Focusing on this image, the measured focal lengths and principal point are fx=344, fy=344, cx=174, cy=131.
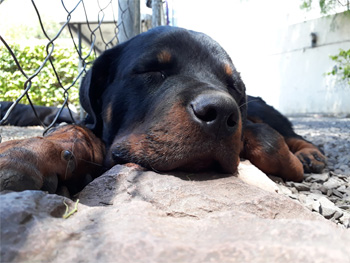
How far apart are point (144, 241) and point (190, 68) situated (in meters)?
1.73

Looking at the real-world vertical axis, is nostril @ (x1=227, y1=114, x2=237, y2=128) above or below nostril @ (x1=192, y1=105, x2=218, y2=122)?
below

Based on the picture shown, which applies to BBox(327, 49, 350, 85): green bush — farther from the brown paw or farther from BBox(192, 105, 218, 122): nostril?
BBox(192, 105, 218, 122): nostril

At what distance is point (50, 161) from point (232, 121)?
1.01 m

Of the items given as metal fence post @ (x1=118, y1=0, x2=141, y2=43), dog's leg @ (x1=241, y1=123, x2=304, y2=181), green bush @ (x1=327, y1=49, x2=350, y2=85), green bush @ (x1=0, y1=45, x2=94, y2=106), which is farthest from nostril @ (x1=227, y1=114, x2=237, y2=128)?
green bush @ (x1=327, y1=49, x2=350, y2=85)

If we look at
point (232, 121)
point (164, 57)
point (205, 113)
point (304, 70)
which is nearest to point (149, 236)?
point (205, 113)

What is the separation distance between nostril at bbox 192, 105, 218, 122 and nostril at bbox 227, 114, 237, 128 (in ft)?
0.42

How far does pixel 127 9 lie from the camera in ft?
12.9

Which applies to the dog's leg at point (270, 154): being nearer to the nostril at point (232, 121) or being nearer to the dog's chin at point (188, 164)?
the dog's chin at point (188, 164)

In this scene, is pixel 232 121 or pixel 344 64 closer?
pixel 232 121

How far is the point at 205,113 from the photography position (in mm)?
1851

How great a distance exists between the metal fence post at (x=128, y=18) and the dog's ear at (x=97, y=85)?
3.69 feet

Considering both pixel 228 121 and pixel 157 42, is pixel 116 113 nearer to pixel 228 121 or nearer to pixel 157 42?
pixel 157 42

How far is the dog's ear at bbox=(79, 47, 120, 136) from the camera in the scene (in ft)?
9.05

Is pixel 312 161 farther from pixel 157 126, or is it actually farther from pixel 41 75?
pixel 41 75
